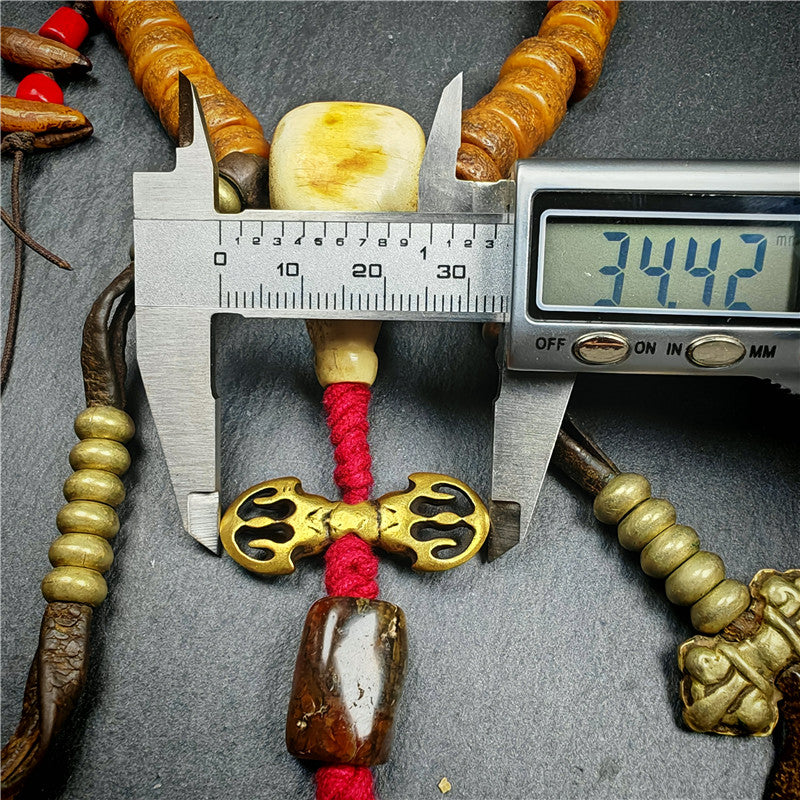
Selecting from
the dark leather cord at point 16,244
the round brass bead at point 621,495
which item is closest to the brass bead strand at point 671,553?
the round brass bead at point 621,495

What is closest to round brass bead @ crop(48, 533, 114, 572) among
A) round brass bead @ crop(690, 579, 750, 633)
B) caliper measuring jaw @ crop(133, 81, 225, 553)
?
caliper measuring jaw @ crop(133, 81, 225, 553)

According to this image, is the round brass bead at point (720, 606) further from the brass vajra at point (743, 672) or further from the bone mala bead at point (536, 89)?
the bone mala bead at point (536, 89)

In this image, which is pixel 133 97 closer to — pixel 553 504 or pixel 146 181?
pixel 146 181

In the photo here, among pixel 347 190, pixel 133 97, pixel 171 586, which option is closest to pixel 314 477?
pixel 171 586

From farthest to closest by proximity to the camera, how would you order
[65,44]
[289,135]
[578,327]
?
[65,44], [289,135], [578,327]

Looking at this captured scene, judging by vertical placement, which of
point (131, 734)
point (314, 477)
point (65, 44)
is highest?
point (65, 44)

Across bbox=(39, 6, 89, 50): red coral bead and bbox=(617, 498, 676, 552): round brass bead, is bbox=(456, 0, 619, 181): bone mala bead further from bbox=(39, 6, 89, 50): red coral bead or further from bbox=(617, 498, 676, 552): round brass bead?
bbox=(39, 6, 89, 50): red coral bead
